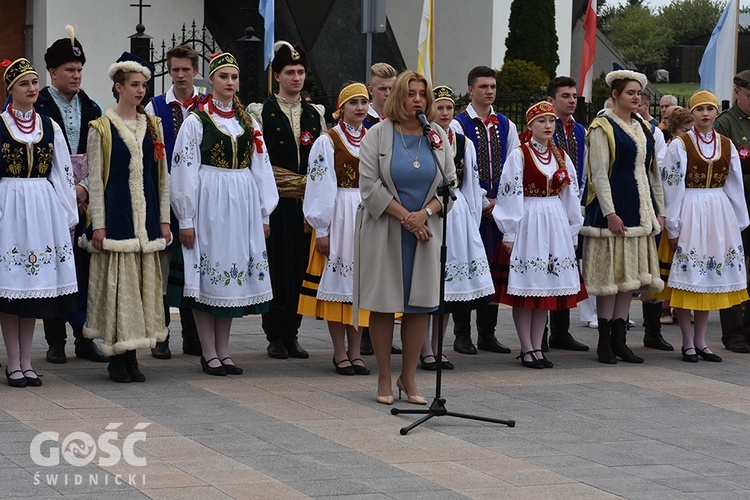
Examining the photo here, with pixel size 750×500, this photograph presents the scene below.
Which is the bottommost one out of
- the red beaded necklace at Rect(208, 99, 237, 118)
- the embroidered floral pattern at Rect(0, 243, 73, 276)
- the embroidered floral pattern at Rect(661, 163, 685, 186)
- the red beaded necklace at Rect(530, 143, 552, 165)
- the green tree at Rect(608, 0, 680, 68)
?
the embroidered floral pattern at Rect(0, 243, 73, 276)

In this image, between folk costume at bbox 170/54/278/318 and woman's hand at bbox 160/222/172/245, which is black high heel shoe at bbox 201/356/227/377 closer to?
folk costume at bbox 170/54/278/318

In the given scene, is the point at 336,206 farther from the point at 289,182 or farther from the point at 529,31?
the point at 529,31

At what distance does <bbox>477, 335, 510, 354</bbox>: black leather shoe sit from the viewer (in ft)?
34.9

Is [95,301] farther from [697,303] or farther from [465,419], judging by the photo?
[697,303]

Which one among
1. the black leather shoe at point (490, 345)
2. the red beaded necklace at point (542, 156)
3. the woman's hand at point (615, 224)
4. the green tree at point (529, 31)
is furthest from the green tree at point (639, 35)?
the red beaded necklace at point (542, 156)

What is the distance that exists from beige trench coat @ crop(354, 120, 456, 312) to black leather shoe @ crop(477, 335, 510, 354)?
2667 mm

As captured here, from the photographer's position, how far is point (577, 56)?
31.5 meters

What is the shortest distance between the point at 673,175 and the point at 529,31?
600 inches

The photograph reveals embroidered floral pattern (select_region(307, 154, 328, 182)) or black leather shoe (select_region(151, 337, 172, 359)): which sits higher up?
embroidered floral pattern (select_region(307, 154, 328, 182))

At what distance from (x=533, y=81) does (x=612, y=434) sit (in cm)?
1689

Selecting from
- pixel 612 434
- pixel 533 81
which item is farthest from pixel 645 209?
pixel 533 81

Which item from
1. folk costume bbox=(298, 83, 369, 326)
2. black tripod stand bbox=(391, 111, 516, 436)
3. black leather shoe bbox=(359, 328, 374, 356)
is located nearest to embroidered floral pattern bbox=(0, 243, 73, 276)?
folk costume bbox=(298, 83, 369, 326)

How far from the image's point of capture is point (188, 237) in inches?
351

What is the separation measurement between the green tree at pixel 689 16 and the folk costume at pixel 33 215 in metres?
79.6
